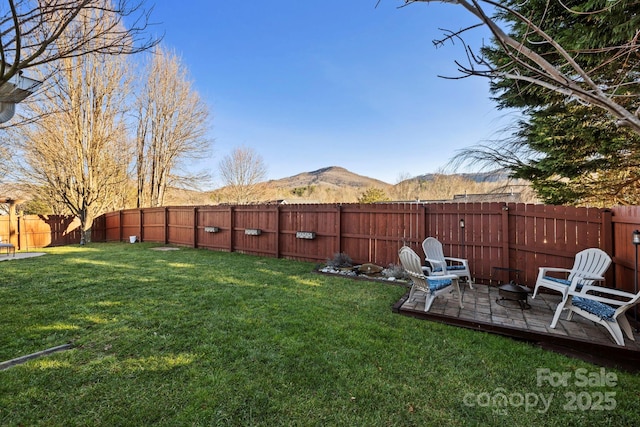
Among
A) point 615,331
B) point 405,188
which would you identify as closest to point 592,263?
point 615,331

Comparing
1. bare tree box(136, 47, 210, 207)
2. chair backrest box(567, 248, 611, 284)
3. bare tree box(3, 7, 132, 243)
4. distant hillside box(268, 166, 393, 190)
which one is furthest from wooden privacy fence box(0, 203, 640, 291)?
distant hillside box(268, 166, 393, 190)

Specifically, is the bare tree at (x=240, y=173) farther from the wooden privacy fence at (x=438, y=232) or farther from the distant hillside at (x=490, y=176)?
the distant hillside at (x=490, y=176)

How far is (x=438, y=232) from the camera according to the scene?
229 inches

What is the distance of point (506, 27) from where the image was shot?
5.80m

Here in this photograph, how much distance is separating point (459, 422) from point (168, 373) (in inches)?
88.5

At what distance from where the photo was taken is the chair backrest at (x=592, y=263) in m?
3.46

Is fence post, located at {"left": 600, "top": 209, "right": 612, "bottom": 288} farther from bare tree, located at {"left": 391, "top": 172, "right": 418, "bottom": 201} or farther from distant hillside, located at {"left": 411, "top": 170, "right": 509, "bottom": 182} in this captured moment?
bare tree, located at {"left": 391, "top": 172, "right": 418, "bottom": 201}

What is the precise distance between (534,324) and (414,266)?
1453 mm

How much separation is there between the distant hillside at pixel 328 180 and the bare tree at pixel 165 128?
1074 centimetres

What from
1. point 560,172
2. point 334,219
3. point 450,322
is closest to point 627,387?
point 450,322

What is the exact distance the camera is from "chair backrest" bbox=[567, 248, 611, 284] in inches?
136

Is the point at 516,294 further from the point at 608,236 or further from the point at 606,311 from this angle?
the point at 608,236

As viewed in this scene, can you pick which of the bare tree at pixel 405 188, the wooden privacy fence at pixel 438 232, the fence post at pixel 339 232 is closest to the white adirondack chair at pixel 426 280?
the wooden privacy fence at pixel 438 232

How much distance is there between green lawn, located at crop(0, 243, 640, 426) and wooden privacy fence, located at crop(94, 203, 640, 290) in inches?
91.0
